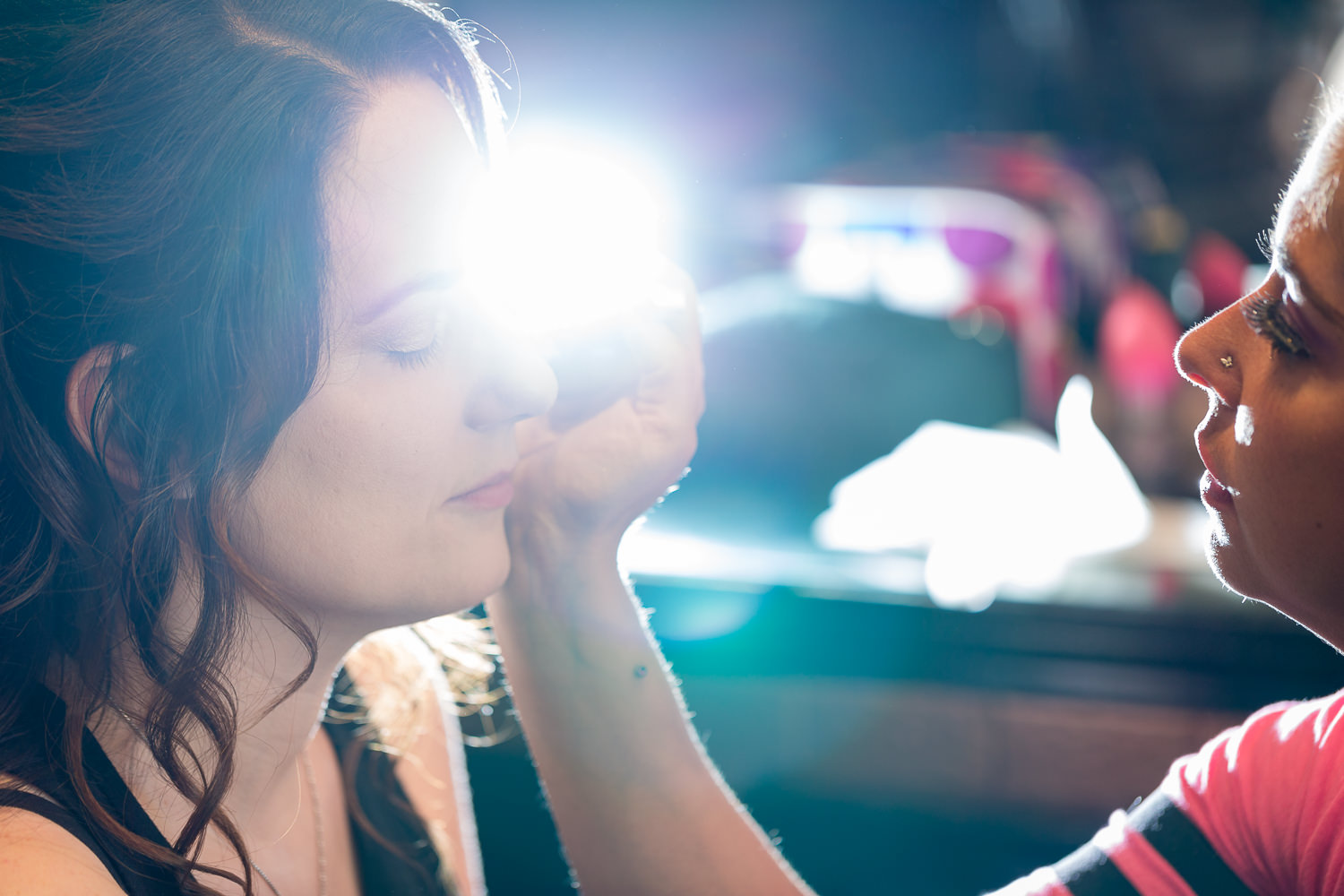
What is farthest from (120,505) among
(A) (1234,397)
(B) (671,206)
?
(B) (671,206)

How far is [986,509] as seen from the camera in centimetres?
136

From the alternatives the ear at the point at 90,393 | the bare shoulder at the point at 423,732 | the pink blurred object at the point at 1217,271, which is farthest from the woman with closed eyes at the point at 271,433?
the pink blurred object at the point at 1217,271

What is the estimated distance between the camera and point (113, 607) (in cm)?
55

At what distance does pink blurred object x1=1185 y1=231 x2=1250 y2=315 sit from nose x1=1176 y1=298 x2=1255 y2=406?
4.46ft

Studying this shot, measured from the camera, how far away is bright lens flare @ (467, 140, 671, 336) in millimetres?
639

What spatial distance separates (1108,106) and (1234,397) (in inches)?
84.0

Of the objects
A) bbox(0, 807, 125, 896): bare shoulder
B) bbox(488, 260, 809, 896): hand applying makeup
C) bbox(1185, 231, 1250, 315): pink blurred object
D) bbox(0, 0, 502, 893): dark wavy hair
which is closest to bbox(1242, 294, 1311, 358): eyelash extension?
bbox(488, 260, 809, 896): hand applying makeup

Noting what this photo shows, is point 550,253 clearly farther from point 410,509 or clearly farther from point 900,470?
point 900,470

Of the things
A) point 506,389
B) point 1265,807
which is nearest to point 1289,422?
point 1265,807

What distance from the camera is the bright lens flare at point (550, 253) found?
639 mm

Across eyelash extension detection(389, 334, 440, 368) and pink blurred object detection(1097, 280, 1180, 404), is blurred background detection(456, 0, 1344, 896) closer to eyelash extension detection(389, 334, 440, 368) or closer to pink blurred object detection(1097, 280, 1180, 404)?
pink blurred object detection(1097, 280, 1180, 404)

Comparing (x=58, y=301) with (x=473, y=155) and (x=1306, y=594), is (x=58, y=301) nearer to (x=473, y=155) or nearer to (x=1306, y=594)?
(x=473, y=155)

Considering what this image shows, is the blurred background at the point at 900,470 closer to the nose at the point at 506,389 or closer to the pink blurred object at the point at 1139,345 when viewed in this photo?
the pink blurred object at the point at 1139,345

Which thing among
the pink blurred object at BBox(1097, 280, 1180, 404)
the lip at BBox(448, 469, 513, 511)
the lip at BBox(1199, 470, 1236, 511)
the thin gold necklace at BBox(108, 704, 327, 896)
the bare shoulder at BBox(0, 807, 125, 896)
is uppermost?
the lip at BBox(1199, 470, 1236, 511)
